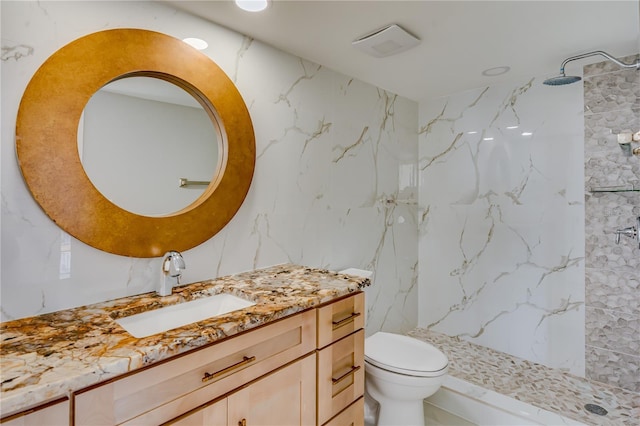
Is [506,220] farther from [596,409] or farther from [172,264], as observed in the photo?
[172,264]

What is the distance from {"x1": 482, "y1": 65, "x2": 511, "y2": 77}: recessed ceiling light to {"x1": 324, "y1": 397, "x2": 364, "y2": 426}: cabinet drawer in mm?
2329

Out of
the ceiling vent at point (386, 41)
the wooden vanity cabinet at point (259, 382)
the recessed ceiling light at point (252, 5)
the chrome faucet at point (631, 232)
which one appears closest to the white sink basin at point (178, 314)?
the wooden vanity cabinet at point (259, 382)

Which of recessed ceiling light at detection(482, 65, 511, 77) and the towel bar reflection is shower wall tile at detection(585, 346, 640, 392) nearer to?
recessed ceiling light at detection(482, 65, 511, 77)

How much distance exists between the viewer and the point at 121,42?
4.55 feet

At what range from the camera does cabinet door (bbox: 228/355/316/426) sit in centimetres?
111

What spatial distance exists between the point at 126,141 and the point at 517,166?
8.84 ft

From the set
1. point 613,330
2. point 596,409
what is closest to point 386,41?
point 613,330

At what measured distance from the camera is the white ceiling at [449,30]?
5.24ft

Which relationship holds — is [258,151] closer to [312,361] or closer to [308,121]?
[308,121]

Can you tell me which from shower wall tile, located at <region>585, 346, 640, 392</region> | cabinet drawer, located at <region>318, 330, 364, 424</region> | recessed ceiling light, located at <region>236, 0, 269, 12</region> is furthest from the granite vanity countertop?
shower wall tile, located at <region>585, 346, 640, 392</region>

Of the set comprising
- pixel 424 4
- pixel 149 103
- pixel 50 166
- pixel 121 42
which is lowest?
pixel 50 166

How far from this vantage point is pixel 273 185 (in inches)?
77.9

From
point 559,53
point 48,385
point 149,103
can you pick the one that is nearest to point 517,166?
point 559,53

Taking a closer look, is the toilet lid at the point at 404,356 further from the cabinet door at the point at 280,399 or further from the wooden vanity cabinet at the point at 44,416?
the wooden vanity cabinet at the point at 44,416
